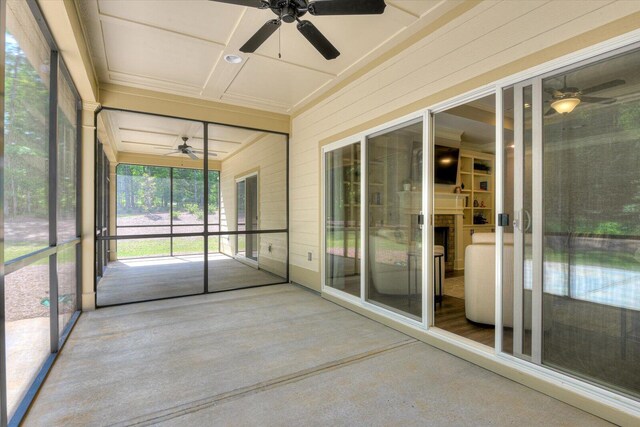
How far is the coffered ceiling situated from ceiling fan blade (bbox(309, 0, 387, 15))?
68 cm

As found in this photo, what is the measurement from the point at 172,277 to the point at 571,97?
5.92 m

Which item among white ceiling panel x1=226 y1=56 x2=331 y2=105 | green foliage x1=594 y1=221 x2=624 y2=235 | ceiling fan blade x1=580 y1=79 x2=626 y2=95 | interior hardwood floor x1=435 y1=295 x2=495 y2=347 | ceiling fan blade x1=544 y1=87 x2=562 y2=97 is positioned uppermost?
white ceiling panel x1=226 y1=56 x2=331 y2=105

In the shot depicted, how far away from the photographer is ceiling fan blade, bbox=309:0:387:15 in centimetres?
226

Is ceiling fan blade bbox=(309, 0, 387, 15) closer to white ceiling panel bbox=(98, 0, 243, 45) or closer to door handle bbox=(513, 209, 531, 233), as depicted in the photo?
white ceiling panel bbox=(98, 0, 243, 45)

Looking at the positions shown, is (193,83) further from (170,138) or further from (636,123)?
(636,123)

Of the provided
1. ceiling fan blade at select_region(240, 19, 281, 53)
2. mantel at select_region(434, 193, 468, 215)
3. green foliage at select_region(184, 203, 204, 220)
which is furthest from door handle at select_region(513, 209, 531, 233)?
green foliage at select_region(184, 203, 204, 220)

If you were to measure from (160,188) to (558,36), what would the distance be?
Result: 16.8ft

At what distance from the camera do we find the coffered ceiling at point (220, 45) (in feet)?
9.64

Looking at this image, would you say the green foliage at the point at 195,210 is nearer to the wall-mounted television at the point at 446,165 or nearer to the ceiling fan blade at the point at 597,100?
the wall-mounted television at the point at 446,165

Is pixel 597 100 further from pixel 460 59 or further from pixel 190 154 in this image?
pixel 190 154

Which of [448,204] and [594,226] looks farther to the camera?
[448,204]

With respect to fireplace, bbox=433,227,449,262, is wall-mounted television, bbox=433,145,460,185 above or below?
above

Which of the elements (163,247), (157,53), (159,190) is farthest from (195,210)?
(157,53)

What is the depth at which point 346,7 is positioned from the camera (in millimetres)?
2322
